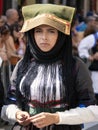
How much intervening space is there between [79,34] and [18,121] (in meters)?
7.27

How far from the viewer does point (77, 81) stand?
301 cm

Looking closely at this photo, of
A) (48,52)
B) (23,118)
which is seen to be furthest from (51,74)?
(23,118)

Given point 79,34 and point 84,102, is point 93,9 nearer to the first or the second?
point 79,34

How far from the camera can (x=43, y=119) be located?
2842 millimetres

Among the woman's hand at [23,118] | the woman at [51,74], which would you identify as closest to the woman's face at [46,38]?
the woman at [51,74]

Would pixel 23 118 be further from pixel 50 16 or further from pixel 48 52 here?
pixel 50 16

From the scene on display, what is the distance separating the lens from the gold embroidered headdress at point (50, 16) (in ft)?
9.78

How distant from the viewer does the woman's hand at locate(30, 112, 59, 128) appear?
2.85 meters

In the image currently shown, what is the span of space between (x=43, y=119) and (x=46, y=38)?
53 centimetres

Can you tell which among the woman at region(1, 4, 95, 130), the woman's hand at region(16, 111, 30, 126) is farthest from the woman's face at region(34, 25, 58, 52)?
the woman's hand at region(16, 111, 30, 126)

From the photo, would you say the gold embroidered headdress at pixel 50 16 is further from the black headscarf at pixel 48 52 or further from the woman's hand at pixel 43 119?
the woman's hand at pixel 43 119

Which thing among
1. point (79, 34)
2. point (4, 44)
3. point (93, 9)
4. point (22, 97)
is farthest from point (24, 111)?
point (93, 9)

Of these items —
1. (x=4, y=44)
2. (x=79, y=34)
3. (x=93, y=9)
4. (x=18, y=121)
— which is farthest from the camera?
(x=93, y=9)

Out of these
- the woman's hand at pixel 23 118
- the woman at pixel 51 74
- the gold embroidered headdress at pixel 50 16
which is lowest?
the woman's hand at pixel 23 118
